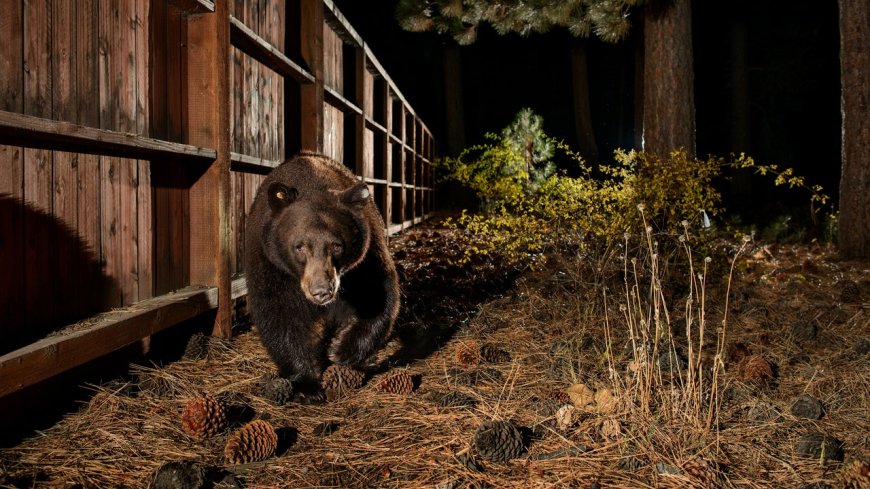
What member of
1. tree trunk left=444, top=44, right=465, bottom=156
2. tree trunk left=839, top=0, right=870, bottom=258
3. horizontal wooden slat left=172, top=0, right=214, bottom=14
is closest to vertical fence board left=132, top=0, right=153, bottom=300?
horizontal wooden slat left=172, top=0, right=214, bottom=14

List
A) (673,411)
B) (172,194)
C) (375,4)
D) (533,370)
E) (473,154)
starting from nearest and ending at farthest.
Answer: (673,411), (533,370), (172,194), (375,4), (473,154)

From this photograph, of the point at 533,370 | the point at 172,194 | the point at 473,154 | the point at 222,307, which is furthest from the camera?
the point at 473,154

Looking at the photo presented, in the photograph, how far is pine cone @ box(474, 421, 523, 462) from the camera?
234 centimetres

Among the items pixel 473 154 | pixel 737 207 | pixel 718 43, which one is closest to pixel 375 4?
pixel 473 154

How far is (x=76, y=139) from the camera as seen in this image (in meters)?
2.68

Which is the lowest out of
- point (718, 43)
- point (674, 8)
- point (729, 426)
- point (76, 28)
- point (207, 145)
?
point (729, 426)

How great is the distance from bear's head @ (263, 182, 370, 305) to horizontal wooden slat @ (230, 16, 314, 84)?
1575 mm

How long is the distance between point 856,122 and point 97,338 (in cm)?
857

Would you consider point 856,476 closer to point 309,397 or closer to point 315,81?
point 309,397

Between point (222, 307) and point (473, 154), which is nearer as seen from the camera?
point (222, 307)

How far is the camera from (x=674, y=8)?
23.1ft

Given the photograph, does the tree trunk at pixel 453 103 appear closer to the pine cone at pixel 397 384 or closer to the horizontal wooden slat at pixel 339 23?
the horizontal wooden slat at pixel 339 23

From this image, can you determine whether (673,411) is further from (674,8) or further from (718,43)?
(718,43)

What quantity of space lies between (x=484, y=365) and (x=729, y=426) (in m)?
1.46
